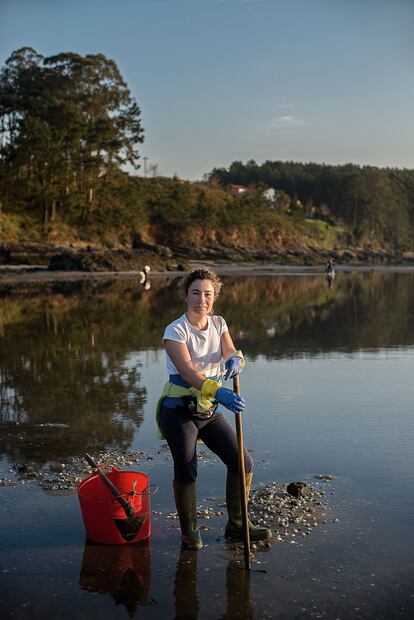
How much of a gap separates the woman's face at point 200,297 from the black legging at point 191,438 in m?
0.73

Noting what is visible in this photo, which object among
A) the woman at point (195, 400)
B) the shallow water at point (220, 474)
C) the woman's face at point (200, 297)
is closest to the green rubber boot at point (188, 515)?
the woman at point (195, 400)

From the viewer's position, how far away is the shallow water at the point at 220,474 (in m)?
4.65

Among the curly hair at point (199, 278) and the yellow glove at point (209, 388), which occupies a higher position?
the curly hair at point (199, 278)

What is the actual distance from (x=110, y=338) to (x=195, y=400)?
469 inches

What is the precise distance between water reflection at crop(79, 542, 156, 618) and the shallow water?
13mm

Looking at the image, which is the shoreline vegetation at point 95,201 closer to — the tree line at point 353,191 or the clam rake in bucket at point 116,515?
the tree line at point 353,191

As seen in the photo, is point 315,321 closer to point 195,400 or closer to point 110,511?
point 195,400

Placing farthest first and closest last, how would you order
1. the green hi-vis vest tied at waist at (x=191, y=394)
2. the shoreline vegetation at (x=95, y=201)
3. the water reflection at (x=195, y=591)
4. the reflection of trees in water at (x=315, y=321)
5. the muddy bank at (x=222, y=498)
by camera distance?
the shoreline vegetation at (x=95, y=201) → the reflection of trees in water at (x=315, y=321) → the muddy bank at (x=222, y=498) → the green hi-vis vest tied at waist at (x=191, y=394) → the water reflection at (x=195, y=591)

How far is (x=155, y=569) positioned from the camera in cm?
508

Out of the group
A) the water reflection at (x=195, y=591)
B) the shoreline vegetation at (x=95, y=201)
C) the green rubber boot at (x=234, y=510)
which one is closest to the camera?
the water reflection at (x=195, y=591)

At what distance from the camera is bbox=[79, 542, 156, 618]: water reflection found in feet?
15.4

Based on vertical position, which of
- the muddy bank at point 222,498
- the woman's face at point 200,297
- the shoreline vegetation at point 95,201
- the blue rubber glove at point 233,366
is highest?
the shoreline vegetation at point 95,201

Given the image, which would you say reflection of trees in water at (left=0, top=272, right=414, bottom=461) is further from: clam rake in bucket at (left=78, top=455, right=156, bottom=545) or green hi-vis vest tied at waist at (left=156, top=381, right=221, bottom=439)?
green hi-vis vest tied at waist at (left=156, top=381, right=221, bottom=439)

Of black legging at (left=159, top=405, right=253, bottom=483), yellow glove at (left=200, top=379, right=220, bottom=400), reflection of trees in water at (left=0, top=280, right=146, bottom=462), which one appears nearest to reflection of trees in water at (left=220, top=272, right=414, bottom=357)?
reflection of trees in water at (left=0, top=280, right=146, bottom=462)
